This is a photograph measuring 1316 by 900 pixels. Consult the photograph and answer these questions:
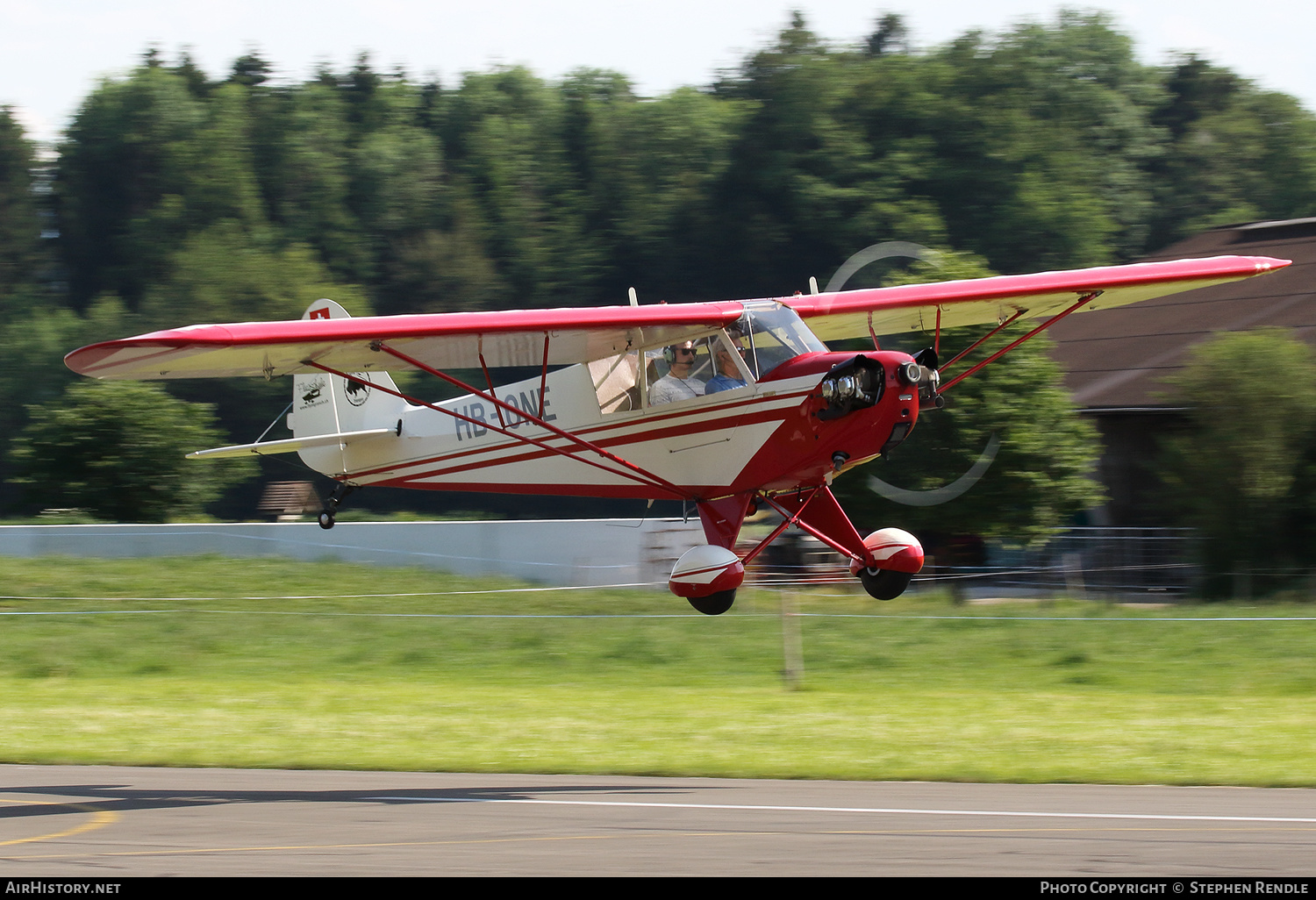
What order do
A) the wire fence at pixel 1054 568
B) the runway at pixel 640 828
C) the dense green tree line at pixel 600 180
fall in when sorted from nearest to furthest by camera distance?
the runway at pixel 640 828 < the wire fence at pixel 1054 568 < the dense green tree line at pixel 600 180

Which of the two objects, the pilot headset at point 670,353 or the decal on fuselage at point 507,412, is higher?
the pilot headset at point 670,353

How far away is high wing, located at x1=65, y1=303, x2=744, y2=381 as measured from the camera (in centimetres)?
1124

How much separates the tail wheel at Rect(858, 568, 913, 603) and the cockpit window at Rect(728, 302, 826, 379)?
223 cm

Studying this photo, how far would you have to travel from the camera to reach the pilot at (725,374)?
12641 mm

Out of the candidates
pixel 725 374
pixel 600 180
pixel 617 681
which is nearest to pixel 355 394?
pixel 725 374

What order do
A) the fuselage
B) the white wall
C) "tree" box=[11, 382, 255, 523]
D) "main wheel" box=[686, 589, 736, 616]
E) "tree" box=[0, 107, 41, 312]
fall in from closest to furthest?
the fuselage, "main wheel" box=[686, 589, 736, 616], the white wall, "tree" box=[11, 382, 255, 523], "tree" box=[0, 107, 41, 312]

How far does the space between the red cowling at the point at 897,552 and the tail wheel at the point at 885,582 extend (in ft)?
0.19

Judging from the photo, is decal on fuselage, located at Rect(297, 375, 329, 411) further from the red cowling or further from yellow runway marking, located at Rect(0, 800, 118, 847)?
the red cowling

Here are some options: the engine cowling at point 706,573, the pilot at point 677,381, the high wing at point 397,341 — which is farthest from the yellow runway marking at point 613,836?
the pilot at point 677,381

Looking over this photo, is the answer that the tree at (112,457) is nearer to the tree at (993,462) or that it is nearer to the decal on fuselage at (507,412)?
the tree at (993,462)

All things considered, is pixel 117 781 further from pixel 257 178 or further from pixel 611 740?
pixel 257 178

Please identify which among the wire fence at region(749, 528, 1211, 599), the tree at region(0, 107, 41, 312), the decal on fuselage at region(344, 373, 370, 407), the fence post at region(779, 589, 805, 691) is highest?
the tree at region(0, 107, 41, 312)

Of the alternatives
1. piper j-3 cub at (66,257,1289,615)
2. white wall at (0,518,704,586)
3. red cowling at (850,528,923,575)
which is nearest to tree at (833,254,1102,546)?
white wall at (0,518,704,586)

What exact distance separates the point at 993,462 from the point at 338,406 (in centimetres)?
1283
